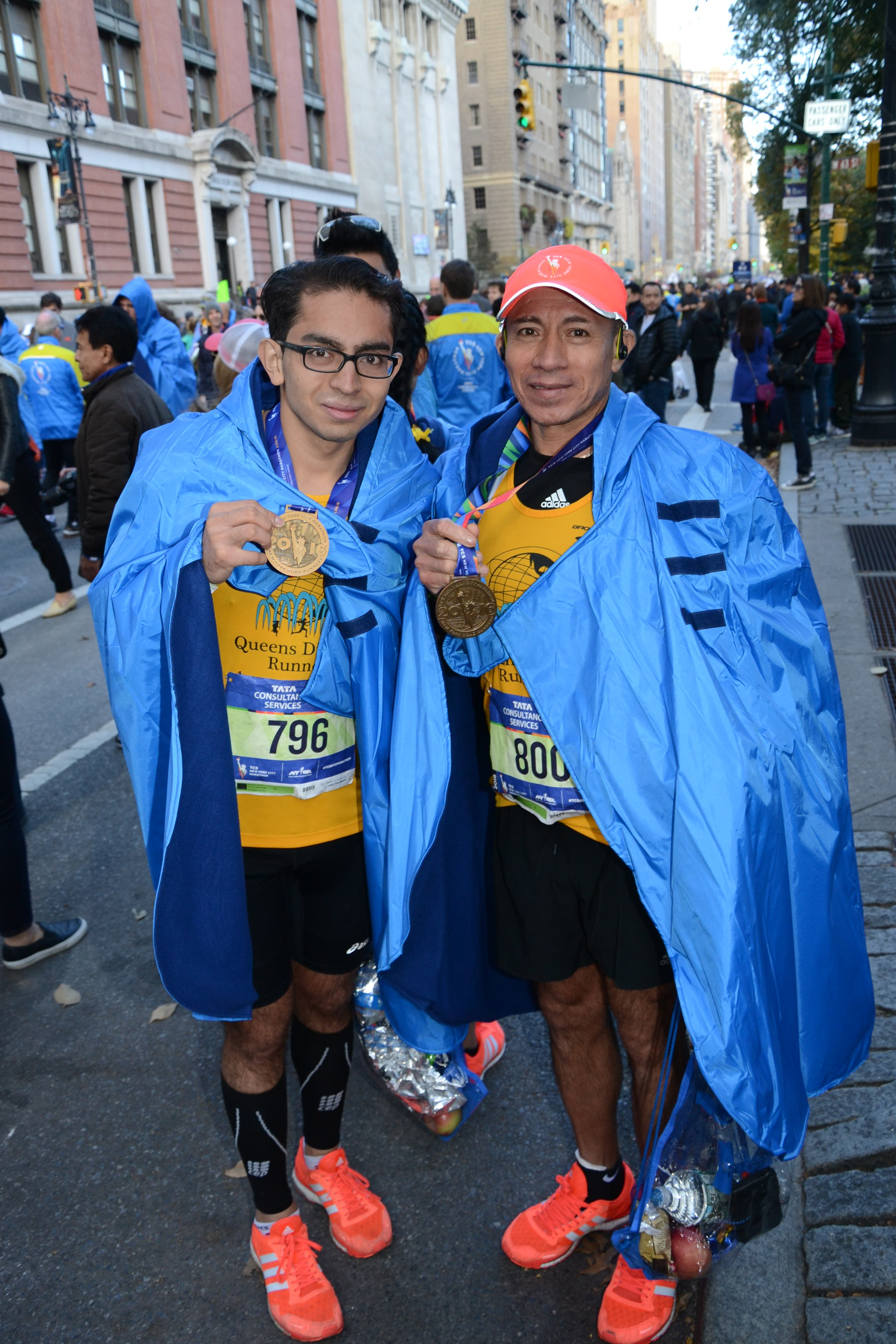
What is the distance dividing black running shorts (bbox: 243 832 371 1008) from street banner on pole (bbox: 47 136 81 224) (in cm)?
2499

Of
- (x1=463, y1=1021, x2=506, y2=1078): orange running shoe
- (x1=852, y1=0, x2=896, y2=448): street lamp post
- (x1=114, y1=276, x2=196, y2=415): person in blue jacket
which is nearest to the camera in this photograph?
(x1=463, y1=1021, x2=506, y2=1078): orange running shoe

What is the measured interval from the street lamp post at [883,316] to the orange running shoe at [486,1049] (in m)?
11.0

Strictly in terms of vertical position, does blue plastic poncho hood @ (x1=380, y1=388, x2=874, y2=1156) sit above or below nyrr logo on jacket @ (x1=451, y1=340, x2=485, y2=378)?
below

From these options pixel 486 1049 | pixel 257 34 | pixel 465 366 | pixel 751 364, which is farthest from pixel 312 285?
pixel 257 34

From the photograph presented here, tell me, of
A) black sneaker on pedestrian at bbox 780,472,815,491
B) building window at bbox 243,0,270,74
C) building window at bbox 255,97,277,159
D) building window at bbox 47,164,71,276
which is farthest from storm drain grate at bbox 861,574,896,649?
building window at bbox 243,0,270,74

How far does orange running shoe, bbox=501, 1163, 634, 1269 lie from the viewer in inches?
98.7

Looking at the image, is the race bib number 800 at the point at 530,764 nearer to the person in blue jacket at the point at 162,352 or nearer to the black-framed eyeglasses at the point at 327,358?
the black-framed eyeglasses at the point at 327,358

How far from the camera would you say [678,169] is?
17575 cm

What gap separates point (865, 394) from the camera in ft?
41.3

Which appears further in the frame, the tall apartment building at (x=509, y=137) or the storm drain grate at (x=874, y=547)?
the tall apartment building at (x=509, y=137)

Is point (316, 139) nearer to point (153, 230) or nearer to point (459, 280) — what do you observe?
point (153, 230)

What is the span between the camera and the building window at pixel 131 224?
3294cm

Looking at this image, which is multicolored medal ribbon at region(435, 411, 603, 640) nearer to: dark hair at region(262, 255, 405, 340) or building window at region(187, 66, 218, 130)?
dark hair at region(262, 255, 405, 340)

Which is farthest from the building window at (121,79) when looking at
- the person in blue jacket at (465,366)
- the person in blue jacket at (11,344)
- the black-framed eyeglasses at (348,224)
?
the black-framed eyeglasses at (348,224)
